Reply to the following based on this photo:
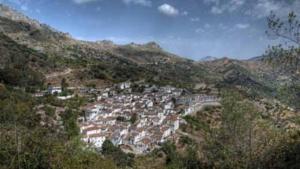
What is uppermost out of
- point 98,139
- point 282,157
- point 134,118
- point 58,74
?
point 58,74

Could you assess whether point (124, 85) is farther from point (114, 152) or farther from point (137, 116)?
point (114, 152)

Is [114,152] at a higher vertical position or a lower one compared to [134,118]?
lower

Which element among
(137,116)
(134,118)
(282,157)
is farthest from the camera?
(137,116)

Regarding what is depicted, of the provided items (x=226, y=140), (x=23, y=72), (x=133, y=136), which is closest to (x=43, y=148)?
(x=226, y=140)

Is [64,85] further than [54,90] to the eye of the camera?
Yes

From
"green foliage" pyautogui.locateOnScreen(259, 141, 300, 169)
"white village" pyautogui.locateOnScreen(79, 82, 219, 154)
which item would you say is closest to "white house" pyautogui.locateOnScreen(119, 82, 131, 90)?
"white village" pyautogui.locateOnScreen(79, 82, 219, 154)

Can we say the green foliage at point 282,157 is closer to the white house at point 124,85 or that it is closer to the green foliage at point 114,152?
the green foliage at point 114,152

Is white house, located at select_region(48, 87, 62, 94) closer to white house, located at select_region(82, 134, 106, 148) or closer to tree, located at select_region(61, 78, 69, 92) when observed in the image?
tree, located at select_region(61, 78, 69, 92)

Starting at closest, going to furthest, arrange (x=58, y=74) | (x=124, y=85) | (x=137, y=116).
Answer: (x=137, y=116) → (x=58, y=74) → (x=124, y=85)

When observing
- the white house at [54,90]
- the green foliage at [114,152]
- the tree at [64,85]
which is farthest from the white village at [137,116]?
the white house at [54,90]

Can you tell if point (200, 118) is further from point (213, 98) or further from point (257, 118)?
point (257, 118)

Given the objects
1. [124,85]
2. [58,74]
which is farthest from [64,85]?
[124,85]
